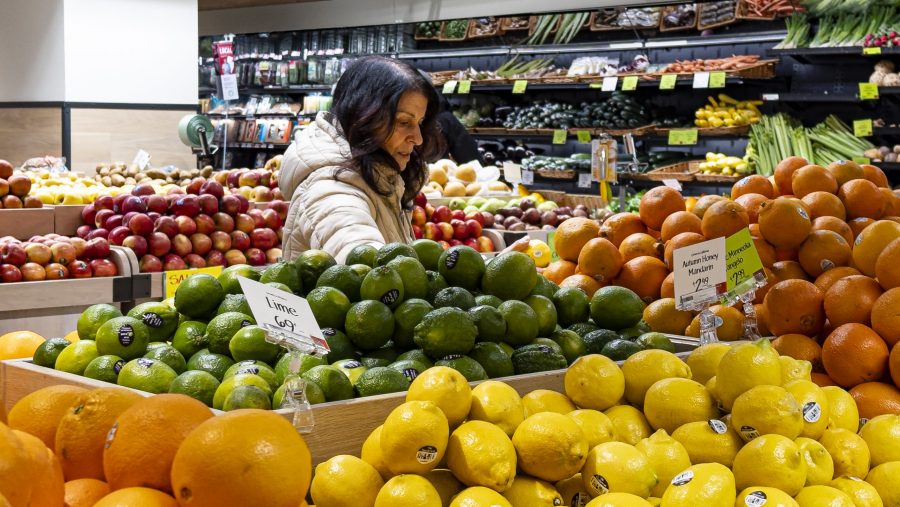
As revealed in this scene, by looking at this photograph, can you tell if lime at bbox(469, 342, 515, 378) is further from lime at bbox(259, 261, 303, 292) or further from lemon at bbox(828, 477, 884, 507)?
lemon at bbox(828, 477, 884, 507)

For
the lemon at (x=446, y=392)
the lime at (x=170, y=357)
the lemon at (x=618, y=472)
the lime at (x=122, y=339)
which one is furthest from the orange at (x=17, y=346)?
the lemon at (x=618, y=472)

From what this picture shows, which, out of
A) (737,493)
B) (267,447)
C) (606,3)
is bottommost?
(737,493)

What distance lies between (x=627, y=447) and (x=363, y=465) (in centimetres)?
40

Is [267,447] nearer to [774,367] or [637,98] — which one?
[774,367]

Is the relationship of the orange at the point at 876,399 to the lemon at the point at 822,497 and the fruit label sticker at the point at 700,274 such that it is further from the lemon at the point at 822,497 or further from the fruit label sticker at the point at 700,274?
the lemon at the point at 822,497

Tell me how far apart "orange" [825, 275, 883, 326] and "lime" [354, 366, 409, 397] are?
1.14 metres

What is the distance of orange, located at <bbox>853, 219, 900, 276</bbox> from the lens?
230cm

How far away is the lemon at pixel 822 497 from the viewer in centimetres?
138

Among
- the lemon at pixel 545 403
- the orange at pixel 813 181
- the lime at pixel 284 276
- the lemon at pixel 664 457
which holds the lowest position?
the lemon at pixel 664 457

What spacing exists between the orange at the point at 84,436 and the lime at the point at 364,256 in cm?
91

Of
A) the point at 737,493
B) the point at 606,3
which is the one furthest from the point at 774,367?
the point at 606,3

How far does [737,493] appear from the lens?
55.9 inches

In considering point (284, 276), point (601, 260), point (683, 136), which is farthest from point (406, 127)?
point (683, 136)

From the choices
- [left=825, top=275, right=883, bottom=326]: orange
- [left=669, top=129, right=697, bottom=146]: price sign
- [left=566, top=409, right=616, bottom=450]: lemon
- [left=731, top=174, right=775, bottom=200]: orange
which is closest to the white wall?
[left=669, top=129, right=697, bottom=146]: price sign
